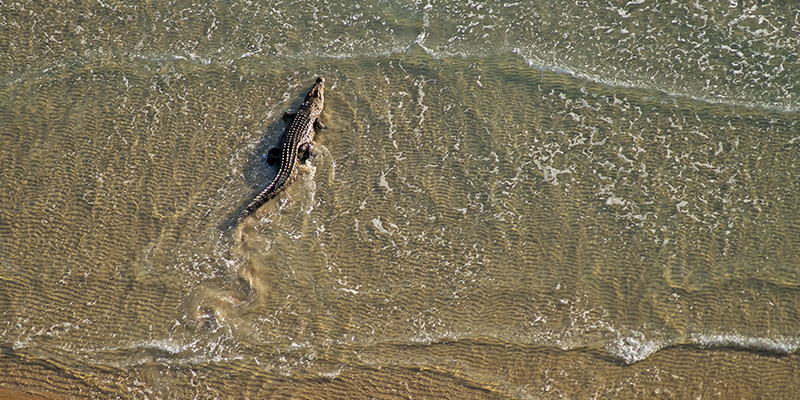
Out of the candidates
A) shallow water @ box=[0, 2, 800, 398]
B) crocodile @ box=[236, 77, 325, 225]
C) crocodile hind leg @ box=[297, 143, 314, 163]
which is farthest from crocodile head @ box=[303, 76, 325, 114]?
crocodile hind leg @ box=[297, 143, 314, 163]

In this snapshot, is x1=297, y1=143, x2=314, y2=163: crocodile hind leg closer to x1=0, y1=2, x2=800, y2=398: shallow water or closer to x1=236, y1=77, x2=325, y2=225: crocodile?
x1=236, y1=77, x2=325, y2=225: crocodile

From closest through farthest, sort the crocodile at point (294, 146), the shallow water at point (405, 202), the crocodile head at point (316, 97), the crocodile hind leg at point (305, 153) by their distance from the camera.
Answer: the shallow water at point (405, 202), the crocodile at point (294, 146), the crocodile hind leg at point (305, 153), the crocodile head at point (316, 97)

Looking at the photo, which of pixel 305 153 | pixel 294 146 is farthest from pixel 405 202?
pixel 294 146

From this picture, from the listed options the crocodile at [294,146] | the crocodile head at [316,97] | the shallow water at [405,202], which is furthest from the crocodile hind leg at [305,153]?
the crocodile head at [316,97]

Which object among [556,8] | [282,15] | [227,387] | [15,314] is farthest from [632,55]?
[15,314]

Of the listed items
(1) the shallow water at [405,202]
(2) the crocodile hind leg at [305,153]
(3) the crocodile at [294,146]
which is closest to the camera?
(1) the shallow water at [405,202]

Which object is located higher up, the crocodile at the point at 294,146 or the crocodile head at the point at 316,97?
the crocodile head at the point at 316,97

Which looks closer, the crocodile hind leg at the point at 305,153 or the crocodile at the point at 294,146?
the crocodile at the point at 294,146

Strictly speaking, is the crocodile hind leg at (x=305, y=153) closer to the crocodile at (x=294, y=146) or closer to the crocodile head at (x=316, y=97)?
the crocodile at (x=294, y=146)
